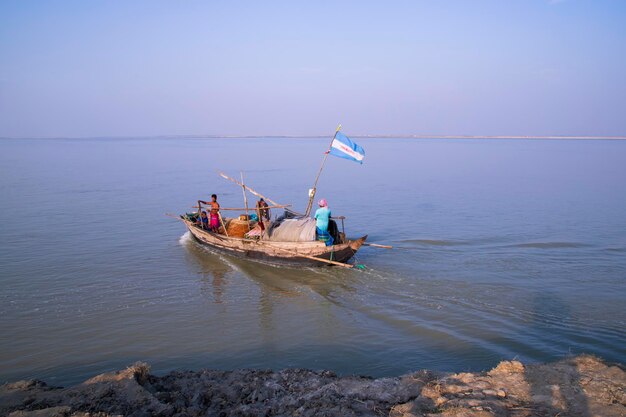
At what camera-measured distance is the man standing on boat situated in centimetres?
1290

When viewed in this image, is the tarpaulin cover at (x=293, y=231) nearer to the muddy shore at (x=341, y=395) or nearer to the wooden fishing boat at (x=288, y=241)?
the wooden fishing boat at (x=288, y=241)

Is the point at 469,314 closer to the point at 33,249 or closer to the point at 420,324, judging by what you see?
the point at 420,324

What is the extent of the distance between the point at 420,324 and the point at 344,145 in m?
6.54

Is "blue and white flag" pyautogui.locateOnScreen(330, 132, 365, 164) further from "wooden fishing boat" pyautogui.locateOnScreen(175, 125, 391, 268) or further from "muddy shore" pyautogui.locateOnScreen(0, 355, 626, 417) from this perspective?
"muddy shore" pyautogui.locateOnScreen(0, 355, 626, 417)

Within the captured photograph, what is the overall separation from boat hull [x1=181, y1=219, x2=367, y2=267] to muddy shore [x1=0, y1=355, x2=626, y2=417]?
20.9 feet

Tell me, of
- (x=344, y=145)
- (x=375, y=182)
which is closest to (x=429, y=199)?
(x=375, y=182)

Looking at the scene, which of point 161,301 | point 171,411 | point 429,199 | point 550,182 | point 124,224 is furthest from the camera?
point 550,182

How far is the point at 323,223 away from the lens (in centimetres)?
1301

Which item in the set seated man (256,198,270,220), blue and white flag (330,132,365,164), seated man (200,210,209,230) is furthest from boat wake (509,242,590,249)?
seated man (200,210,209,230)

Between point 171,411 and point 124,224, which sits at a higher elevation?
point 124,224

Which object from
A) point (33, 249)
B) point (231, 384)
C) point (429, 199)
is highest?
point (429, 199)

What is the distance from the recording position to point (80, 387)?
573 centimetres

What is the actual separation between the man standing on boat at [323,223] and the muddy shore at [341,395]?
6.78m

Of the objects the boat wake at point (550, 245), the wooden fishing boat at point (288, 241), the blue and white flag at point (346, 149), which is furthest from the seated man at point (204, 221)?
the boat wake at point (550, 245)
